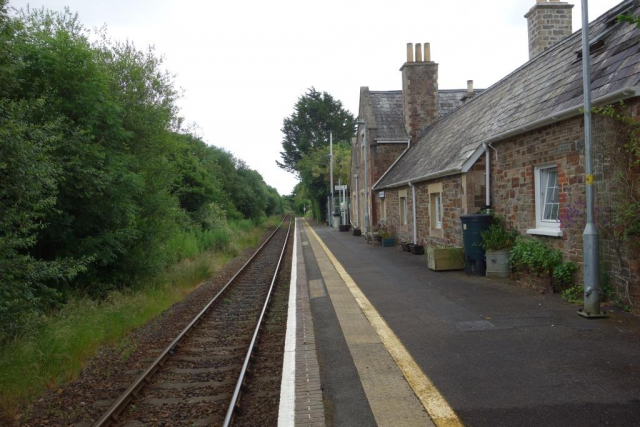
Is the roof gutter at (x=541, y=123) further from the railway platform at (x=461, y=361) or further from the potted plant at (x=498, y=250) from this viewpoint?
the railway platform at (x=461, y=361)

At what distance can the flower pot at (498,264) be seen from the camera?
32.9 ft

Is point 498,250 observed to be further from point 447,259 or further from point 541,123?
point 541,123

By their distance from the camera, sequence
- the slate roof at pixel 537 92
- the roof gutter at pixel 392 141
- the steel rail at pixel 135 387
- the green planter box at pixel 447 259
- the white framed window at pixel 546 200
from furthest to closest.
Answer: the roof gutter at pixel 392 141
the green planter box at pixel 447 259
the white framed window at pixel 546 200
the slate roof at pixel 537 92
the steel rail at pixel 135 387

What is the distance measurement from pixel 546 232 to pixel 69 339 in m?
7.95

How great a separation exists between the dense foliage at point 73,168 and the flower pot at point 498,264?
7.48m

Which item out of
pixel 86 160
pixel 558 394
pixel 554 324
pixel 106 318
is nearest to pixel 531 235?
pixel 554 324

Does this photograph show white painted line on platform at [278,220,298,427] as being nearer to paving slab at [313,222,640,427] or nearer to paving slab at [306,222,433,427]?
paving slab at [306,222,433,427]

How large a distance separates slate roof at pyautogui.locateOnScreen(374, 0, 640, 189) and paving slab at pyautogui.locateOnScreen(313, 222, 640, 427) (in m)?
3.19

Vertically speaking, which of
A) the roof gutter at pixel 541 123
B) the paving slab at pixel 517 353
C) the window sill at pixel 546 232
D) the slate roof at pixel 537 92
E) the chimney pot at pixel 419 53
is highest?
the chimney pot at pixel 419 53

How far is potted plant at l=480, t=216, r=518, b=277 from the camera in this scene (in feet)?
32.9

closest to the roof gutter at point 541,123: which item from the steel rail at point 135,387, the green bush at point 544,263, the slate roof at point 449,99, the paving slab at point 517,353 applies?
the green bush at point 544,263

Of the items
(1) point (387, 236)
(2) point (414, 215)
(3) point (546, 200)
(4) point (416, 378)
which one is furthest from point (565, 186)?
(1) point (387, 236)

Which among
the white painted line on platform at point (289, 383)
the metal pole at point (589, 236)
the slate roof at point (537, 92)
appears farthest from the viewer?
the slate roof at point (537, 92)

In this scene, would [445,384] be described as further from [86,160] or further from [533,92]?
[533,92]
